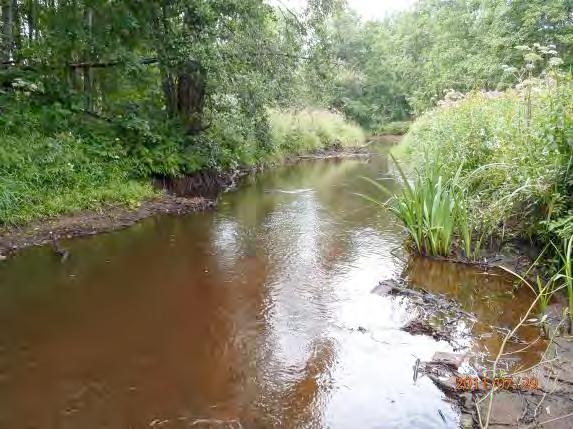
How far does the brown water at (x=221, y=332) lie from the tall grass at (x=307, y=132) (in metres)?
8.75

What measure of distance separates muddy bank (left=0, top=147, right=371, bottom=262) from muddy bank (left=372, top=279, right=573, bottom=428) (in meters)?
4.79

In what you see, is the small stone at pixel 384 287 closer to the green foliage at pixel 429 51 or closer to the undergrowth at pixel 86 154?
the undergrowth at pixel 86 154

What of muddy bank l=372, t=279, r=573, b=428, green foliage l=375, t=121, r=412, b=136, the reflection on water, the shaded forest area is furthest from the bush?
green foliage l=375, t=121, r=412, b=136

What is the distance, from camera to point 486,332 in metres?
3.82

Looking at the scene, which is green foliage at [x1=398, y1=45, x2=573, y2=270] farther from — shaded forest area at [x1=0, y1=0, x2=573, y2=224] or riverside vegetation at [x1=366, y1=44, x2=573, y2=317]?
shaded forest area at [x1=0, y1=0, x2=573, y2=224]

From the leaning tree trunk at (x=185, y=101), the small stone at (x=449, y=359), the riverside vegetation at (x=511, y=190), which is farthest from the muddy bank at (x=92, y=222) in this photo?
the small stone at (x=449, y=359)

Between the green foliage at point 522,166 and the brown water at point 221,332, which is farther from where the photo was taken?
the green foliage at point 522,166

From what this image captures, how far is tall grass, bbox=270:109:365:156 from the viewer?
15.7m

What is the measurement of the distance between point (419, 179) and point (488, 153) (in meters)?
1.49

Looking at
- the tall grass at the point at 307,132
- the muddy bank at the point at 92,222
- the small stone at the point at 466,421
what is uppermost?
the tall grass at the point at 307,132

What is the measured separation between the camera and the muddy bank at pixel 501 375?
2.66m

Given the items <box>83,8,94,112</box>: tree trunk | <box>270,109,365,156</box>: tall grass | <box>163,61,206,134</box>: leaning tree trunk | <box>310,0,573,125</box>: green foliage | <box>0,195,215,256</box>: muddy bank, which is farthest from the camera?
<box>310,0,573,125</box>: green foliage

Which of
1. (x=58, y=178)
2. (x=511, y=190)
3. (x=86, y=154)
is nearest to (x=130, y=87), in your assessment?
(x=86, y=154)

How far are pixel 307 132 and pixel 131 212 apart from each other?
38.1ft
